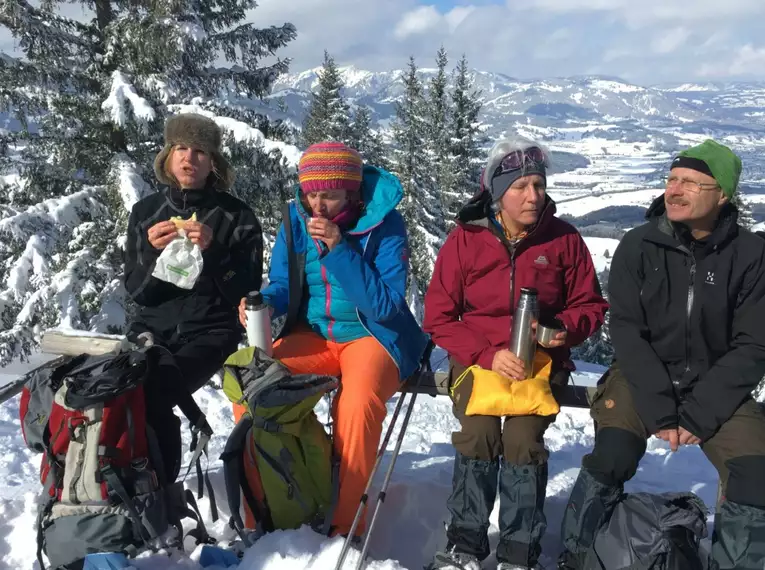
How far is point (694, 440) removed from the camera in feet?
8.80

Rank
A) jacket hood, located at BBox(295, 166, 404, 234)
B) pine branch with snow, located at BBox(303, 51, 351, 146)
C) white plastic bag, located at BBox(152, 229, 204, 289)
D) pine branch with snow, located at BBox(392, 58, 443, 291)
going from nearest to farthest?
white plastic bag, located at BBox(152, 229, 204, 289), jacket hood, located at BBox(295, 166, 404, 234), pine branch with snow, located at BBox(392, 58, 443, 291), pine branch with snow, located at BBox(303, 51, 351, 146)

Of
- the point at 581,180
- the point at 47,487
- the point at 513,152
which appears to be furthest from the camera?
the point at 581,180

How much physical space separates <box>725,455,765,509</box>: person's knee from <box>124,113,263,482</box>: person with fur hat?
289cm

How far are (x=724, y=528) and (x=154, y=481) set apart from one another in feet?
8.98

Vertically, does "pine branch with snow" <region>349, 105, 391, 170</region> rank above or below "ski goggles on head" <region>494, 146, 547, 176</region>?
above

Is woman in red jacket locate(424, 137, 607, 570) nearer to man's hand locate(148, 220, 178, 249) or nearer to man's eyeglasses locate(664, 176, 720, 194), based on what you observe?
man's eyeglasses locate(664, 176, 720, 194)

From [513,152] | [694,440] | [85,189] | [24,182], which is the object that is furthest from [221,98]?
[694,440]

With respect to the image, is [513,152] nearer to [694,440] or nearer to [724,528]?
[694,440]

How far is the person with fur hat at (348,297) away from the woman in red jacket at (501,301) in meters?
0.31

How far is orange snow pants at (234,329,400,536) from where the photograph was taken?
2.96 metres

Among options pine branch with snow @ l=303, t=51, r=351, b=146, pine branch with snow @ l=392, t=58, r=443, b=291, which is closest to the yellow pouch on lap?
pine branch with snow @ l=392, t=58, r=443, b=291

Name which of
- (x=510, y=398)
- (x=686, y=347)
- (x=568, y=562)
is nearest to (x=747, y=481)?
(x=686, y=347)

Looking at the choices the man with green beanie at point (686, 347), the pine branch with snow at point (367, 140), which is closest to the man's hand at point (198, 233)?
the man with green beanie at point (686, 347)

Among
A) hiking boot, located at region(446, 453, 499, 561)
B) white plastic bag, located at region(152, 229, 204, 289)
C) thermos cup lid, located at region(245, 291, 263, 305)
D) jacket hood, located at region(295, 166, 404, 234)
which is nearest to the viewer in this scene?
hiking boot, located at region(446, 453, 499, 561)
